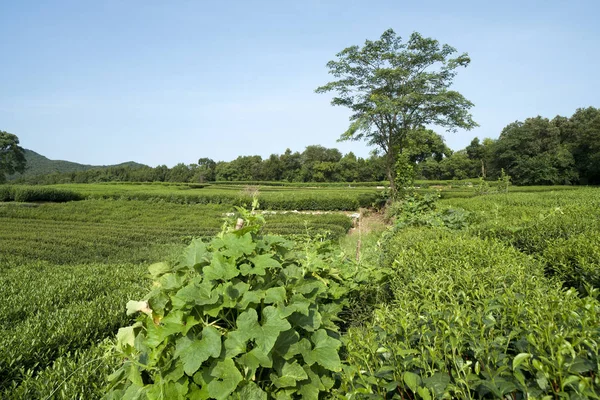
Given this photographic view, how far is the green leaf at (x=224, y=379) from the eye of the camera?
4.34ft

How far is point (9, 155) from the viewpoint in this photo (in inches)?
1941

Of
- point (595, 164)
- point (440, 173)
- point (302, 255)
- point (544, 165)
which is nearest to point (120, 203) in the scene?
point (302, 255)

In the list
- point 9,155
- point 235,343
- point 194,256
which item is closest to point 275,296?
point 235,343

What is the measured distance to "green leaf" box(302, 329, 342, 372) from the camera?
1.49m

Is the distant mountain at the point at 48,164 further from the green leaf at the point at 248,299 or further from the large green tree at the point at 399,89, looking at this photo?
the green leaf at the point at 248,299

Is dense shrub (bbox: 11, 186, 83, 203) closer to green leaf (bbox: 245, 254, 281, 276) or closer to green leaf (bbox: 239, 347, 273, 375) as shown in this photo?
green leaf (bbox: 245, 254, 281, 276)

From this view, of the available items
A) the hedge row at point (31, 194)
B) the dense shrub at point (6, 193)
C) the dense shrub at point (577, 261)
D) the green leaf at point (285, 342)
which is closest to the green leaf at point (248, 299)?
the green leaf at point (285, 342)

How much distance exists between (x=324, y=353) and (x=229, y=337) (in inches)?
17.4

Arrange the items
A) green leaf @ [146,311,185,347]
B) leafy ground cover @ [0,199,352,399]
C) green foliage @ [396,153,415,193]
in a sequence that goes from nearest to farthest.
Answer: green leaf @ [146,311,185,347], leafy ground cover @ [0,199,352,399], green foliage @ [396,153,415,193]

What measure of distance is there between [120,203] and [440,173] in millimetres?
53426

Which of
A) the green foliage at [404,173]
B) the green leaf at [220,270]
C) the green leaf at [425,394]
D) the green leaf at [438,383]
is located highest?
Answer: the green foliage at [404,173]

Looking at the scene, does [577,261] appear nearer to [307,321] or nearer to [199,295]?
[307,321]

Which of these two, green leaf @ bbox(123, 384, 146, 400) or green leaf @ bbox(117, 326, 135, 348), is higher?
green leaf @ bbox(117, 326, 135, 348)

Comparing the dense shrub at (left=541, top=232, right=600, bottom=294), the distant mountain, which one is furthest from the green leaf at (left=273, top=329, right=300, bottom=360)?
the distant mountain
